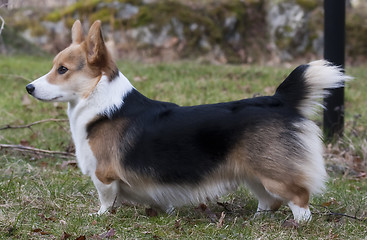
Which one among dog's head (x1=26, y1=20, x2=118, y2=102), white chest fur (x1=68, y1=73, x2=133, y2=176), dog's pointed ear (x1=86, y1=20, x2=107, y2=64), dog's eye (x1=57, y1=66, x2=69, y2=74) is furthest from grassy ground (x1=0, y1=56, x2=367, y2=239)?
dog's pointed ear (x1=86, y1=20, x2=107, y2=64)

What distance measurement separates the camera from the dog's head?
11.2 feet

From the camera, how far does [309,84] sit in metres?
3.32

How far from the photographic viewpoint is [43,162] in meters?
5.07

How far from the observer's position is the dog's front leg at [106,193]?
3496mm

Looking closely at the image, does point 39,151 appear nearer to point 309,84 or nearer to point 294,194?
point 294,194

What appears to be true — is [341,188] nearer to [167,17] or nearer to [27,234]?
[27,234]

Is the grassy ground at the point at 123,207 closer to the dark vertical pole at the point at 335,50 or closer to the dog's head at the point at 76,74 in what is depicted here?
the dark vertical pole at the point at 335,50

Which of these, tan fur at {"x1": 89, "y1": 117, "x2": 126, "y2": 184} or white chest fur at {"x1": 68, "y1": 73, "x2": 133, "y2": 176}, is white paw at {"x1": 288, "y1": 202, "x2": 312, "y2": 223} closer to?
tan fur at {"x1": 89, "y1": 117, "x2": 126, "y2": 184}

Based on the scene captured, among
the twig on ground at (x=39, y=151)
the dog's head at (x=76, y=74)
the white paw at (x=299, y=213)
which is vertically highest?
the dog's head at (x=76, y=74)

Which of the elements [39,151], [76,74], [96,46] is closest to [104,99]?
[76,74]

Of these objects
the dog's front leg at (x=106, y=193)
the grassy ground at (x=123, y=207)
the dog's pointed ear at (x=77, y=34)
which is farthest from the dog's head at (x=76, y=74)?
the grassy ground at (x=123, y=207)

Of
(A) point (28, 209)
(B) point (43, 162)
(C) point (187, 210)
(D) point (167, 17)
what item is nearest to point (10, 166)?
(B) point (43, 162)

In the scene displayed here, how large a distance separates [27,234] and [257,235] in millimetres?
1439

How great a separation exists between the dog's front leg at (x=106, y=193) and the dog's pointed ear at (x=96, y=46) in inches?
32.3
